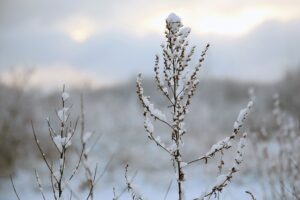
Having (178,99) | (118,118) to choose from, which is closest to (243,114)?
(178,99)

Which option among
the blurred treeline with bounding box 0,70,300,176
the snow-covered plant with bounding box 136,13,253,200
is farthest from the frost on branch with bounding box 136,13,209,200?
the blurred treeline with bounding box 0,70,300,176

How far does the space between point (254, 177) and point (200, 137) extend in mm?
4575

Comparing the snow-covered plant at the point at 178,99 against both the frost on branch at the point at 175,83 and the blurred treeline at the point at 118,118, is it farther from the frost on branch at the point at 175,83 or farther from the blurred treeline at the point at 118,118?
the blurred treeline at the point at 118,118

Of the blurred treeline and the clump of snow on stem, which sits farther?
the blurred treeline

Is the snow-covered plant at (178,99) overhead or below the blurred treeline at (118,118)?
below

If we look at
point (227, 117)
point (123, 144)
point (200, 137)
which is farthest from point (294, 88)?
point (123, 144)

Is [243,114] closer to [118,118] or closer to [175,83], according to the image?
[175,83]

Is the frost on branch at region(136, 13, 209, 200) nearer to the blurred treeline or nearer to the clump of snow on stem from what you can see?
the clump of snow on stem

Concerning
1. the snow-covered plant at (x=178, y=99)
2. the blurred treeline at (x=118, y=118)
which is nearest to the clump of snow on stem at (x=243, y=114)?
the snow-covered plant at (x=178, y=99)

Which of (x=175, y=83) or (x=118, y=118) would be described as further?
(x=118, y=118)

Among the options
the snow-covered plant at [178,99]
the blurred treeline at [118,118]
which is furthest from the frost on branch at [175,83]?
the blurred treeline at [118,118]

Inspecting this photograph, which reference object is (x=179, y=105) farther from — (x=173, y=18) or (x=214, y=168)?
(x=214, y=168)

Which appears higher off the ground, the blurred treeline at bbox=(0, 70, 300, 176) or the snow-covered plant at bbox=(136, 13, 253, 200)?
the blurred treeline at bbox=(0, 70, 300, 176)

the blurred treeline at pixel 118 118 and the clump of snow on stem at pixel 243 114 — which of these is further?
the blurred treeline at pixel 118 118
